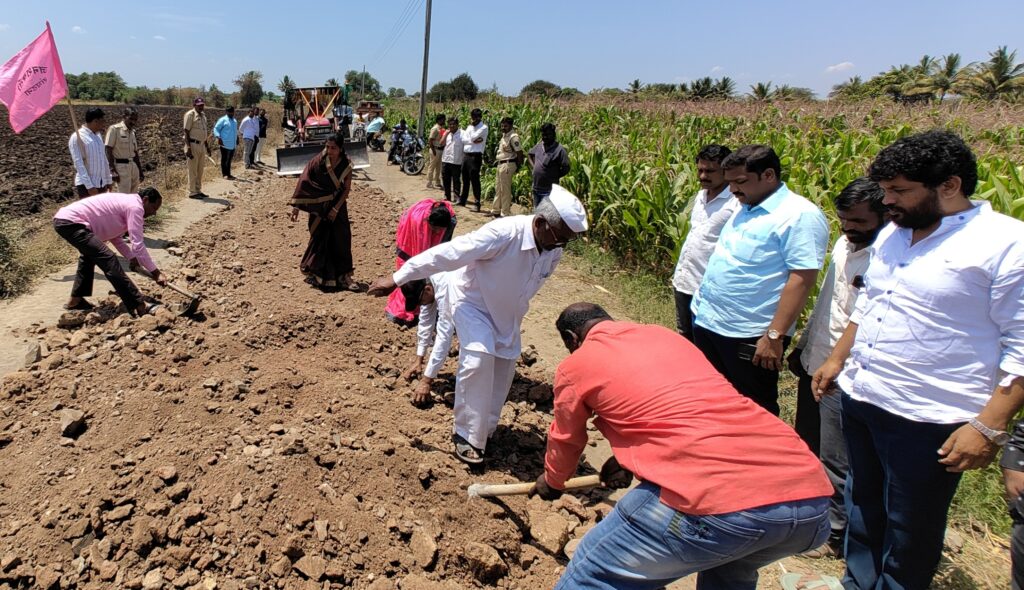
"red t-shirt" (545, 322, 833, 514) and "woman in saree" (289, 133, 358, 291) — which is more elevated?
"red t-shirt" (545, 322, 833, 514)

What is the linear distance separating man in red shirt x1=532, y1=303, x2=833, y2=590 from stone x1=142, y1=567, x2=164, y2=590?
5.15ft

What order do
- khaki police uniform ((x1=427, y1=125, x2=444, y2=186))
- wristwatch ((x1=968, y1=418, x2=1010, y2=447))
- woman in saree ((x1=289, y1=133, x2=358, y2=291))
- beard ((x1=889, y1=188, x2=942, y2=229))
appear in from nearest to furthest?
wristwatch ((x1=968, y1=418, x2=1010, y2=447)) → beard ((x1=889, y1=188, x2=942, y2=229)) → woman in saree ((x1=289, y1=133, x2=358, y2=291)) → khaki police uniform ((x1=427, y1=125, x2=444, y2=186))

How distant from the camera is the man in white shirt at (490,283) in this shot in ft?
9.18

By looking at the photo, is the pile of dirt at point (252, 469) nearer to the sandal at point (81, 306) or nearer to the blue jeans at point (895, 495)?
the sandal at point (81, 306)

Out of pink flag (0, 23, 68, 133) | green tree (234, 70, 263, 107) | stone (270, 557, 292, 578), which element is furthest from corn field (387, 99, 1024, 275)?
green tree (234, 70, 263, 107)

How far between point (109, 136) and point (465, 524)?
23.4ft

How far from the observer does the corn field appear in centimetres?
529

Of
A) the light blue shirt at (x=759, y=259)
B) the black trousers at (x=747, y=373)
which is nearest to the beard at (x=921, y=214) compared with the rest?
the light blue shirt at (x=759, y=259)

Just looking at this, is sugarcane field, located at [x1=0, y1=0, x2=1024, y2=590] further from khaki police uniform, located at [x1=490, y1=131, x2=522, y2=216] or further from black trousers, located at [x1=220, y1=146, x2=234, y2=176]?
black trousers, located at [x1=220, y1=146, x2=234, y2=176]

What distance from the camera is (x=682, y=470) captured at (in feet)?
5.42

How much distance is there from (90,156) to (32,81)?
84cm

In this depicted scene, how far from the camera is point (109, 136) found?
7.23 meters

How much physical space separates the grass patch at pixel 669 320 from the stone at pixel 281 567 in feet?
9.77

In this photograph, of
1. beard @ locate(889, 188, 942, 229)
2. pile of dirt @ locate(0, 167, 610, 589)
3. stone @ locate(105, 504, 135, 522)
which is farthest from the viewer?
stone @ locate(105, 504, 135, 522)
